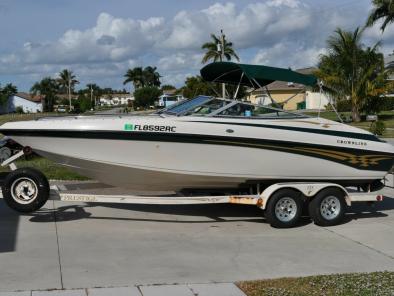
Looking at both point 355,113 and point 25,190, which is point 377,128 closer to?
point 355,113

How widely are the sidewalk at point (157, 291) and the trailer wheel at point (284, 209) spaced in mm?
2888

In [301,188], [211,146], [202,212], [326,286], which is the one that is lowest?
[326,286]

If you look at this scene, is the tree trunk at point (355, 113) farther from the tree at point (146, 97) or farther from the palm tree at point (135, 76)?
the palm tree at point (135, 76)

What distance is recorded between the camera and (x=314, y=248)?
7715 mm

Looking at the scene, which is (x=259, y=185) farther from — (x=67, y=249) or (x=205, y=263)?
(x=67, y=249)

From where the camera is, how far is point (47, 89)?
5084 inches

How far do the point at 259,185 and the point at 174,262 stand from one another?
282cm

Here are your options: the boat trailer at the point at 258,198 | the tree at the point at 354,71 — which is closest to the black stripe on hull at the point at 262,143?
the boat trailer at the point at 258,198

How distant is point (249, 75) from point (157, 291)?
467 centimetres

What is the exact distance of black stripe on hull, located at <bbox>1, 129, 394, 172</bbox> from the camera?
321 inches

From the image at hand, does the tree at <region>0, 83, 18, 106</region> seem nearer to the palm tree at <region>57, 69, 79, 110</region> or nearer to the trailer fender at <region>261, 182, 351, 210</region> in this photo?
the palm tree at <region>57, 69, 79, 110</region>

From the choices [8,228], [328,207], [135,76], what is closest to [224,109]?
[328,207]

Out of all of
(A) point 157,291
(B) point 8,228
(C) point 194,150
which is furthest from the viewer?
(C) point 194,150

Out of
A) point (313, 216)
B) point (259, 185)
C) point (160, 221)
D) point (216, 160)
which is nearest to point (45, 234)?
point (160, 221)
